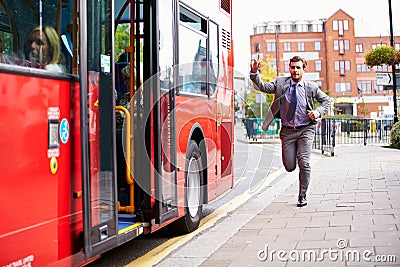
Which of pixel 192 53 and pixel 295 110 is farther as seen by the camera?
pixel 295 110

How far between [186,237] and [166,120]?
174 cm

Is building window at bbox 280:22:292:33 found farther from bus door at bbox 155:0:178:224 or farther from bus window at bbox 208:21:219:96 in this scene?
bus door at bbox 155:0:178:224

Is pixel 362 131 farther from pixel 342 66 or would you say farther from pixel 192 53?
pixel 342 66

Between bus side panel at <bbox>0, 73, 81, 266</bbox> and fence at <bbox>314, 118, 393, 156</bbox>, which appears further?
fence at <bbox>314, 118, 393, 156</bbox>

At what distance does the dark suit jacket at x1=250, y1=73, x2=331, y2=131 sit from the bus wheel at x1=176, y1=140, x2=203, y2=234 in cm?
149

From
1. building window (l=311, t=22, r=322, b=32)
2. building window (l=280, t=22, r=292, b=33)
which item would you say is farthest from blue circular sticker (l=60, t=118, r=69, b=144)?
building window (l=280, t=22, r=292, b=33)

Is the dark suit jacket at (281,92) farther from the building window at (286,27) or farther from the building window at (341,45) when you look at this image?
the building window at (286,27)

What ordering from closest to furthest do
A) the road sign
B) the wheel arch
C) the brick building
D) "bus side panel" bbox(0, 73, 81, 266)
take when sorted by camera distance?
Result: "bus side panel" bbox(0, 73, 81, 266)
the wheel arch
the road sign
the brick building

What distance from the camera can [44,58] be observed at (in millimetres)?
4062

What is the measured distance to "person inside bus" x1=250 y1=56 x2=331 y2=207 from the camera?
8312mm

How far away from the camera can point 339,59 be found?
93875 mm

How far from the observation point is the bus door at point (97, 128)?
14.1 feet

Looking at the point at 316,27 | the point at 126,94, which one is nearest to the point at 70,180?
the point at 126,94

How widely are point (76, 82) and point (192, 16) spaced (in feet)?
11.1
